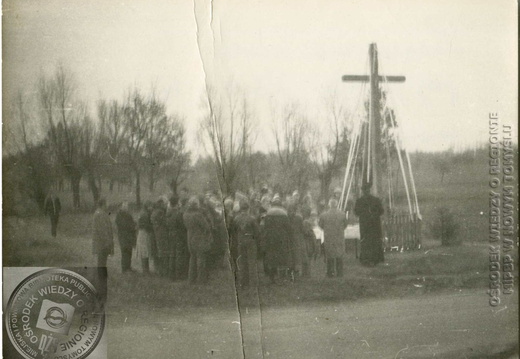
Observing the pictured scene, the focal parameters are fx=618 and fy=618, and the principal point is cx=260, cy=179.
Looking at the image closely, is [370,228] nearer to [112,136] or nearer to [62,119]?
[112,136]

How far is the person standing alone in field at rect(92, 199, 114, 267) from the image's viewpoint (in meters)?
3.97

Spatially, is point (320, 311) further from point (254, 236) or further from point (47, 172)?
point (47, 172)

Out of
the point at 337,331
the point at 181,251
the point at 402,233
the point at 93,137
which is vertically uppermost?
the point at 93,137

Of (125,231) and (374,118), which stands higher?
(374,118)

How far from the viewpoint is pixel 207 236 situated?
3979 millimetres

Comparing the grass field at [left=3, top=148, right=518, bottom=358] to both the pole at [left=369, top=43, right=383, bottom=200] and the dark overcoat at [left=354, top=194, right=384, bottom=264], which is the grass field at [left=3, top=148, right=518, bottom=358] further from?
the pole at [left=369, top=43, right=383, bottom=200]

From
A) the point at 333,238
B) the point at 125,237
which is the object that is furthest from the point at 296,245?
the point at 125,237

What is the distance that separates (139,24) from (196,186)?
1.11m

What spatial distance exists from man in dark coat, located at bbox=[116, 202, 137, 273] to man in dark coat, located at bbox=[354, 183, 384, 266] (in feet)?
4.82

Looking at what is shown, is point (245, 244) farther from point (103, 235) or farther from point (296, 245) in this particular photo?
point (103, 235)

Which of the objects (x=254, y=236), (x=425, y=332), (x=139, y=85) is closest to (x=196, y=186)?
(x=254, y=236)

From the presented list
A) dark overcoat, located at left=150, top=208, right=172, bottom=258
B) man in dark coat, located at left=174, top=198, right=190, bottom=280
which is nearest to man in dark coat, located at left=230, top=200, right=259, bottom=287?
man in dark coat, located at left=174, top=198, right=190, bottom=280

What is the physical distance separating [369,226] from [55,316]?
2.11 metres

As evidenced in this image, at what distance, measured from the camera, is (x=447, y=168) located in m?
4.04
